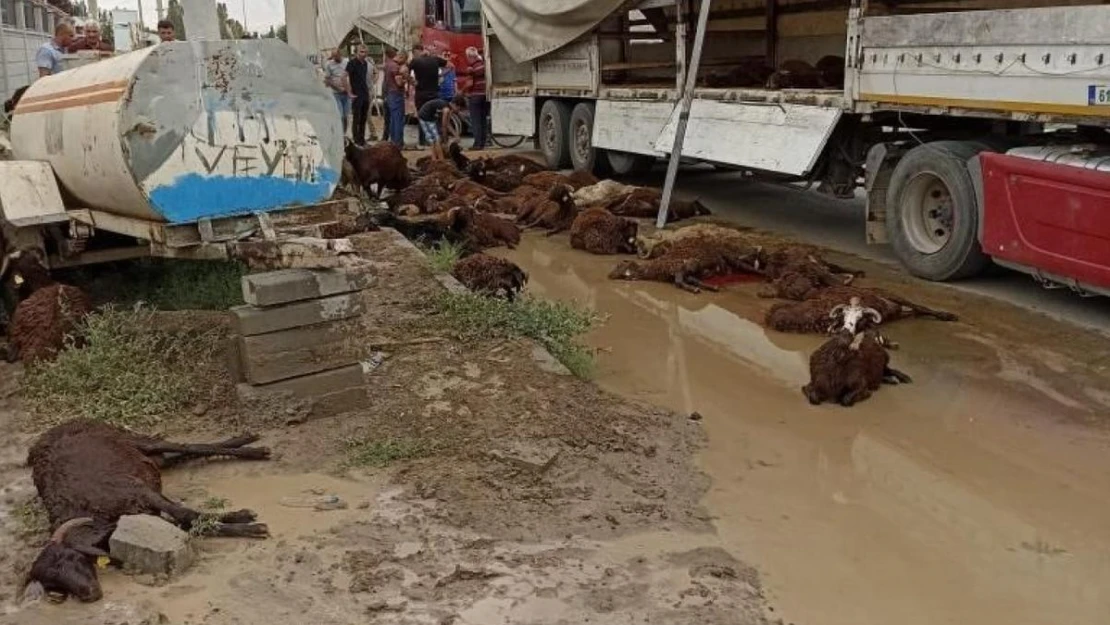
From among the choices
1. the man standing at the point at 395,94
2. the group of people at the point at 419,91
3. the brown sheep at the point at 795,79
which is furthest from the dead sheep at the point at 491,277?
the man standing at the point at 395,94

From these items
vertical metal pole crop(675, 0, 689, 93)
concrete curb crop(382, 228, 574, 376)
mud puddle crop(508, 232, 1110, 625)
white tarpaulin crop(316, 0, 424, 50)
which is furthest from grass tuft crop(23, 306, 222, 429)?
white tarpaulin crop(316, 0, 424, 50)

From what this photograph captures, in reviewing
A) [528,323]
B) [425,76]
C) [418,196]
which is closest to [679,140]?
[418,196]

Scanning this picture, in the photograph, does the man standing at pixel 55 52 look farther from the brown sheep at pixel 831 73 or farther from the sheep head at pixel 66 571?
the sheep head at pixel 66 571

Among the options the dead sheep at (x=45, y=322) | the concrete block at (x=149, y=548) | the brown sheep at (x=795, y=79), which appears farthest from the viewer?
the brown sheep at (x=795, y=79)

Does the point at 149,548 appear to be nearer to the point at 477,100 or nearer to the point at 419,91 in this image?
the point at 419,91

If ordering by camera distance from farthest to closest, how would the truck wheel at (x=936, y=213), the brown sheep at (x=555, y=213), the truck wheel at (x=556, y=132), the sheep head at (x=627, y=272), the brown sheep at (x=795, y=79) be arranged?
the truck wheel at (x=556, y=132)
the brown sheep at (x=555, y=213)
the brown sheep at (x=795, y=79)
the sheep head at (x=627, y=272)
the truck wheel at (x=936, y=213)

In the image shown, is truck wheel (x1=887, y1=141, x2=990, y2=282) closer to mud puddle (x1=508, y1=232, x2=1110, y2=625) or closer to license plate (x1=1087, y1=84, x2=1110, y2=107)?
mud puddle (x1=508, y1=232, x2=1110, y2=625)

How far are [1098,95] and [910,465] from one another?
9.66 feet

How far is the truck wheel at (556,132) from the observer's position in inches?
580

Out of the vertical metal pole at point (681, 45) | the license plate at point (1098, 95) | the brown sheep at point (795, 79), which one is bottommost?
the license plate at point (1098, 95)

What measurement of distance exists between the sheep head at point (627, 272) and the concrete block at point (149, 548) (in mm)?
5413

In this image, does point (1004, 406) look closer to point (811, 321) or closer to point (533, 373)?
point (811, 321)

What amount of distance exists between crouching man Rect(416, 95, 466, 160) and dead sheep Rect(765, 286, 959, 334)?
927cm

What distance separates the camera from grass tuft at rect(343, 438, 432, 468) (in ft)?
14.4
